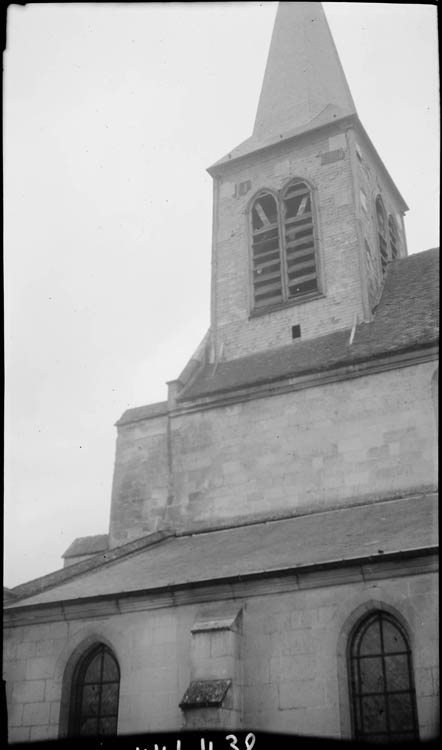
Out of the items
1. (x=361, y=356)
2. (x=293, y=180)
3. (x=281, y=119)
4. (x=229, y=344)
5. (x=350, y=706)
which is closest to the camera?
(x=350, y=706)

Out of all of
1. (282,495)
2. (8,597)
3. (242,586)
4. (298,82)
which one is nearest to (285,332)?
(282,495)

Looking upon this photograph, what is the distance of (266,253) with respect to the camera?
2119 centimetres

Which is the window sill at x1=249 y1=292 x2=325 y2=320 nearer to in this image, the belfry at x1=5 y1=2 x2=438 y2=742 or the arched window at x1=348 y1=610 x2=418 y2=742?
the belfry at x1=5 y1=2 x2=438 y2=742

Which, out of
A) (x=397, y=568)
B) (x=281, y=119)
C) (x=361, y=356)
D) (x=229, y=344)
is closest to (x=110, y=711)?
(x=397, y=568)

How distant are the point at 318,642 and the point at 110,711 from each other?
3.66 meters

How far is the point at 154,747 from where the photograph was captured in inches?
383

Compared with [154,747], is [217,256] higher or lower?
higher

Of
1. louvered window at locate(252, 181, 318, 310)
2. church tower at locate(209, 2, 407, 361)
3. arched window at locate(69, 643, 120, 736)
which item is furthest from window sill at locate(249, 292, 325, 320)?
arched window at locate(69, 643, 120, 736)

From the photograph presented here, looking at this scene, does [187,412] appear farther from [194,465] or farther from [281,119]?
[281,119]

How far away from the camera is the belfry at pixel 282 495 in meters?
11.0

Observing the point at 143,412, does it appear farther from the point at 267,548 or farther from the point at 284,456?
the point at 267,548

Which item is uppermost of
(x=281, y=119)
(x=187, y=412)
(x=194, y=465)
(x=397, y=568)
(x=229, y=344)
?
(x=281, y=119)

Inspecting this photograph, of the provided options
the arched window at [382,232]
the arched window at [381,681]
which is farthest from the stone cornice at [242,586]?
the arched window at [382,232]

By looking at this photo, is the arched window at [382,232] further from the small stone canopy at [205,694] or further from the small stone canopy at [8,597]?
the small stone canopy at [205,694]
